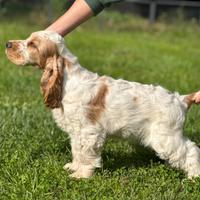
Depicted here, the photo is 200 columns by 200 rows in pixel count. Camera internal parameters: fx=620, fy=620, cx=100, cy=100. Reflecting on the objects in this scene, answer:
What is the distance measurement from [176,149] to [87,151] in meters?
0.83

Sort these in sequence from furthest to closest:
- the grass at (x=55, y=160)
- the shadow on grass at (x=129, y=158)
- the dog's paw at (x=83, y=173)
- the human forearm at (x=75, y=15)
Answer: the shadow on grass at (x=129, y=158), the human forearm at (x=75, y=15), the dog's paw at (x=83, y=173), the grass at (x=55, y=160)

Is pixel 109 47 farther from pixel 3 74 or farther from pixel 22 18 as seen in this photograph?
pixel 22 18

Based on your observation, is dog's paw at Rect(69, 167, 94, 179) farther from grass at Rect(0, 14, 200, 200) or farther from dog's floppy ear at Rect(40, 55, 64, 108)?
dog's floppy ear at Rect(40, 55, 64, 108)

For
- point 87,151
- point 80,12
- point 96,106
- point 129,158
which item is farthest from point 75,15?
point 129,158

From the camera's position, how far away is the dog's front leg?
18.7 ft

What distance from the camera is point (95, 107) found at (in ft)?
18.7

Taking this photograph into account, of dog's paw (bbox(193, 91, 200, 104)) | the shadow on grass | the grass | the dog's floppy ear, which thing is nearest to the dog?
the dog's floppy ear

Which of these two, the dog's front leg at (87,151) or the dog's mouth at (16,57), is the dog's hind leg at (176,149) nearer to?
the dog's front leg at (87,151)

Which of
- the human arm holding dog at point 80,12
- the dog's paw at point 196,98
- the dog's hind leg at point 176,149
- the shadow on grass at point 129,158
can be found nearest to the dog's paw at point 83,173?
the shadow on grass at point 129,158

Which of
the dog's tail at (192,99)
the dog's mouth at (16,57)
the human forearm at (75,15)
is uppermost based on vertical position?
the human forearm at (75,15)

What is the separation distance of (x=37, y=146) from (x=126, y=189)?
139cm

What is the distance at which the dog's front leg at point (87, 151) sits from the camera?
18.7 feet

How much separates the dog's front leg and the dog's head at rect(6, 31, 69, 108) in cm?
39

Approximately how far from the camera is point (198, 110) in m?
8.88
